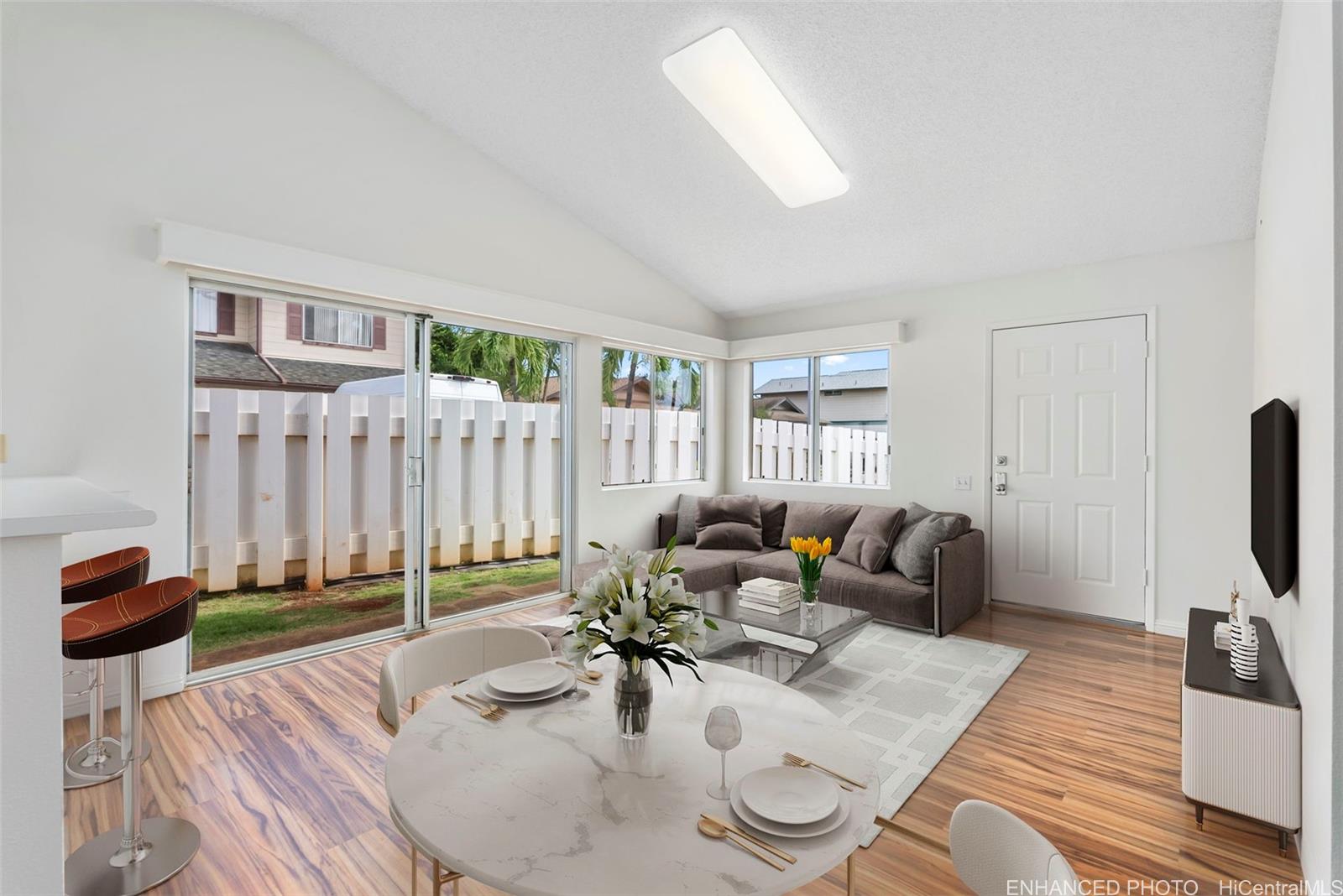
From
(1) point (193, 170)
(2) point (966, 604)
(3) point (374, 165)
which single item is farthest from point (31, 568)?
(2) point (966, 604)

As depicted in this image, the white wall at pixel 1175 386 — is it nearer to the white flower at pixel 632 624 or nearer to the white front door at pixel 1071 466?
the white front door at pixel 1071 466

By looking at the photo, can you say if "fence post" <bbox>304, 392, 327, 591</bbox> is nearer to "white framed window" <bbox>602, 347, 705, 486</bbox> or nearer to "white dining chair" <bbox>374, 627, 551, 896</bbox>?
"white dining chair" <bbox>374, 627, 551, 896</bbox>

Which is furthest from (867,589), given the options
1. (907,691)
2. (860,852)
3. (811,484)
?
(860,852)

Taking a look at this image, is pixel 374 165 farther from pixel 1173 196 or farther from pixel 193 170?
pixel 1173 196

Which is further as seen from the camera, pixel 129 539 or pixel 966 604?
pixel 966 604

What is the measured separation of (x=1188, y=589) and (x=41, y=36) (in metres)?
6.67

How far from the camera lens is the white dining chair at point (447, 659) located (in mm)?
1628

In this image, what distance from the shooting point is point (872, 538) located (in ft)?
14.3

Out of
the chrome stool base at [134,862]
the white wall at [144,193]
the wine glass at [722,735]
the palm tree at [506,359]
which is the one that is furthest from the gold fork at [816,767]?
the palm tree at [506,359]

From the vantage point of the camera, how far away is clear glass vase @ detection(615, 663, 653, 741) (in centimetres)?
127

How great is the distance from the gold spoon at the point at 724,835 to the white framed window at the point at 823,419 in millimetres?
4553

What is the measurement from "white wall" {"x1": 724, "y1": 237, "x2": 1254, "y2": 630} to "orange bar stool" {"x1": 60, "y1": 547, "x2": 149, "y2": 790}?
4921mm

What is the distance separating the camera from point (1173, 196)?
11.2ft

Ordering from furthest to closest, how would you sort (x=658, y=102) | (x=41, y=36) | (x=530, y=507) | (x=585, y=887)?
(x=530, y=507), (x=658, y=102), (x=41, y=36), (x=585, y=887)
